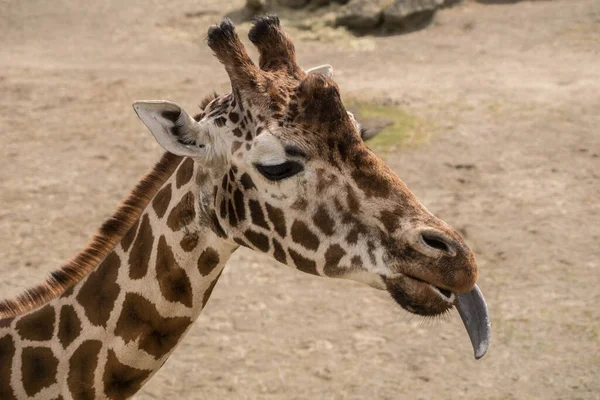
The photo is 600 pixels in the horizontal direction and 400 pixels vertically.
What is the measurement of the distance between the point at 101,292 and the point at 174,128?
1.06m

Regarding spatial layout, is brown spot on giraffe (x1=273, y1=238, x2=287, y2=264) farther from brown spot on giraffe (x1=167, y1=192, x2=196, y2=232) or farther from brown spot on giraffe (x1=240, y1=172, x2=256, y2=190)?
brown spot on giraffe (x1=167, y1=192, x2=196, y2=232)

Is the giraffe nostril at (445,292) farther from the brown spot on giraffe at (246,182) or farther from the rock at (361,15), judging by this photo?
the rock at (361,15)

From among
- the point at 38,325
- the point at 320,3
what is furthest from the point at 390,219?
the point at 320,3

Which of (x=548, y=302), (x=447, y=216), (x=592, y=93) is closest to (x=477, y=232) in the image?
(x=447, y=216)

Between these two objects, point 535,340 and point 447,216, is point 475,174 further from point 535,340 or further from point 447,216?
point 535,340

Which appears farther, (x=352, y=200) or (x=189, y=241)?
(x=189, y=241)

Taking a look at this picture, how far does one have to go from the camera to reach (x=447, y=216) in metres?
10.2

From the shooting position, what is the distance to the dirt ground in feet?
25.5

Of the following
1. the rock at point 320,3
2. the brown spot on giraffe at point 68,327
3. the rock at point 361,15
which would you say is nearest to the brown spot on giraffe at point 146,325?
the brown spot on giraffe at point 68,327

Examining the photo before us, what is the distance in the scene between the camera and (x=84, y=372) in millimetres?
4520

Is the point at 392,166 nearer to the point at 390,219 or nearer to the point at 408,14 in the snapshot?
the point at 408,14

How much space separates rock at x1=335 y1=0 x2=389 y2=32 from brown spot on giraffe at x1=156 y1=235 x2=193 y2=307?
46.3ft

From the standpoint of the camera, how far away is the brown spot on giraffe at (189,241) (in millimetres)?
4371

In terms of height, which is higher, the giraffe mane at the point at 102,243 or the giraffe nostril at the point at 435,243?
the giraffe nostril at the point at 435,243
